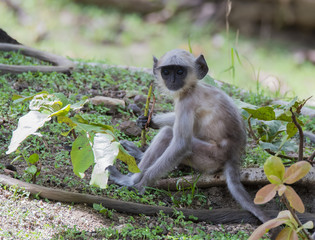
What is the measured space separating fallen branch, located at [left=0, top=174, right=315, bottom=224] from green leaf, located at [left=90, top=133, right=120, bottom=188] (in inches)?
25.4

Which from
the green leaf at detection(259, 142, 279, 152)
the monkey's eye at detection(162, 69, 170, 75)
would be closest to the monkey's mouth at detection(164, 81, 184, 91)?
the monkey's eye at detection(162, 69, 170, 75)

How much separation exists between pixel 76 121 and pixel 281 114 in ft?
5.37

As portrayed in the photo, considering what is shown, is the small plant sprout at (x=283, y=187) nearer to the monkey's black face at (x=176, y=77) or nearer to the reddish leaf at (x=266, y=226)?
the reddish leaf at (x=266, y=226)

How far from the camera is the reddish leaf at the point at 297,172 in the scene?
8.30 feet

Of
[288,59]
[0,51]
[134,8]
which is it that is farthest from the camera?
[134,8]

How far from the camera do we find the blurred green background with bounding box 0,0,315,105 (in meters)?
12.2

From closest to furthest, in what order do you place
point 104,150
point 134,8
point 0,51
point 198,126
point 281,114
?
point 104,150 < point 281,114 < point 198,126 < point 0,51 < point 134,8

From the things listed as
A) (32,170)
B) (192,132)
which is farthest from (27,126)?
(192,132)

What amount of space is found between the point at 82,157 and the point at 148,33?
10331 millimetres

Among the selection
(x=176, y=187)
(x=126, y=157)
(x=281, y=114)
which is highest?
(x=281, y=114)

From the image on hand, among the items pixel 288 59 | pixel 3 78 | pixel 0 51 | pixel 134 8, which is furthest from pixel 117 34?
pixel 3 78

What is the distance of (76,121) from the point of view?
3.59 m

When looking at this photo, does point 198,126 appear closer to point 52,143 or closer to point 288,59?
point 52,143

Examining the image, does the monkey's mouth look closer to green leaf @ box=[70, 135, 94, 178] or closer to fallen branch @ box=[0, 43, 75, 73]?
green leaf @ box=[70, 135, 94, 178]
